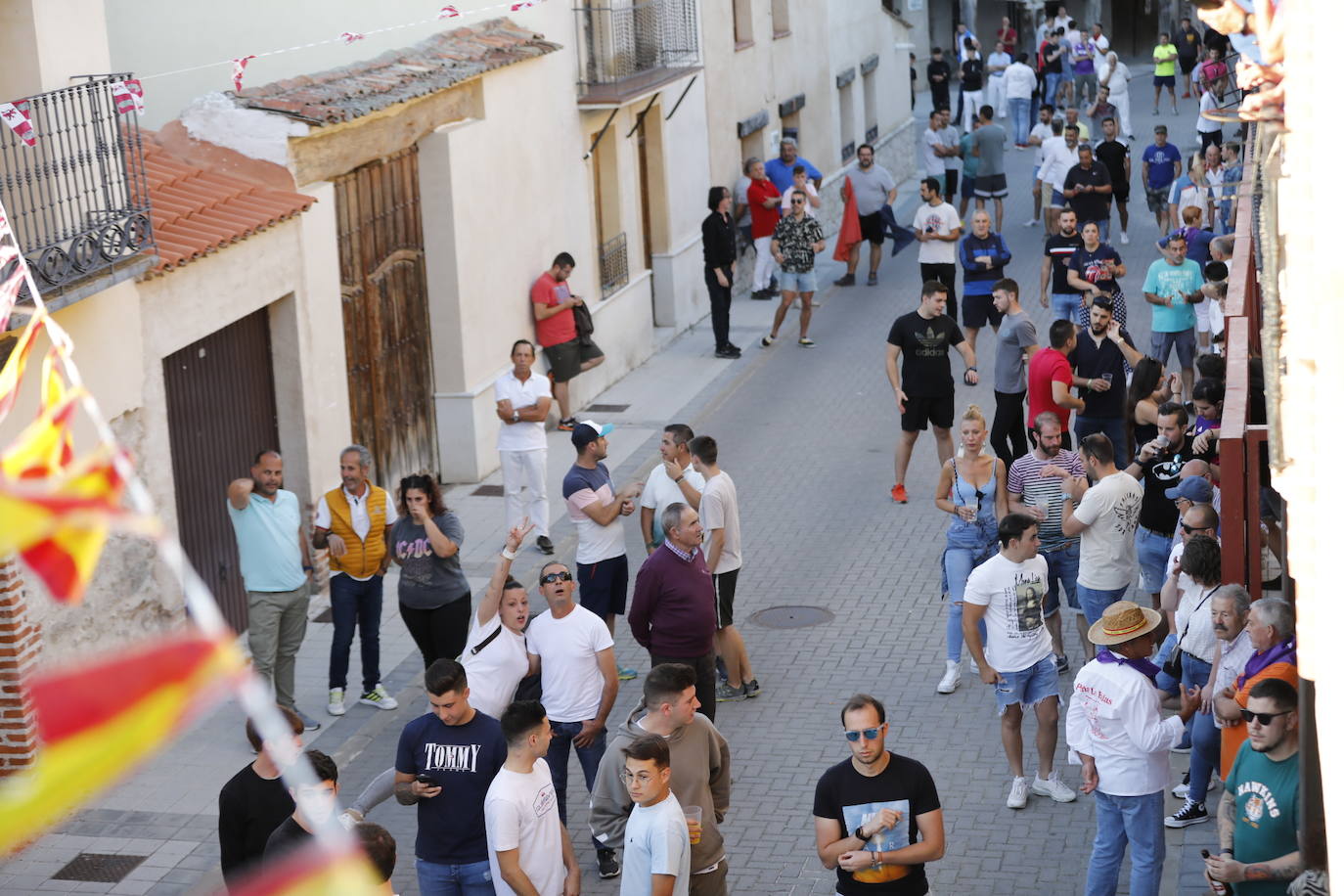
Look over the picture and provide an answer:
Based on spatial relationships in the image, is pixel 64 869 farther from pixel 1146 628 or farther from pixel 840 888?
pixel 1146 628

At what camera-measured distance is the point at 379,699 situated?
37.8ft

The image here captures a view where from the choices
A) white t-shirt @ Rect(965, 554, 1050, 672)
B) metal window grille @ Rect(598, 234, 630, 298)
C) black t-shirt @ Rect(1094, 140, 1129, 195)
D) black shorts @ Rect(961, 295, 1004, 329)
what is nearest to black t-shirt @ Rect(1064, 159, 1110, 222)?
black t-shirt @ Rect(1094, 140, 1129, 195)

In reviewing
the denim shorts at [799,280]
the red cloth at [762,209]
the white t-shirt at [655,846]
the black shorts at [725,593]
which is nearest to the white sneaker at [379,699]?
the black shorts at [725,593]

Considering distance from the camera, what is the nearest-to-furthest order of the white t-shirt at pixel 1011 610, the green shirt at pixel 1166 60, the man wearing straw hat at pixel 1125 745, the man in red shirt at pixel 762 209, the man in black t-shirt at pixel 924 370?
1. the man wearing straw hat at pixel 1125 745
2. the white t-shirt at pixel 1011 610
3. the man in black t-shirt at pixel 924 370
4. the man in red shirt at pixel 762 209
5. the green shirt at pixel 1166 60

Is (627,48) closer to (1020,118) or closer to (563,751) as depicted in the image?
(563,751)

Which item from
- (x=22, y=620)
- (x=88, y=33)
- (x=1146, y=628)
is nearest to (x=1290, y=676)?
(x=1146, y=628)

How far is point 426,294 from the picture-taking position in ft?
54.5

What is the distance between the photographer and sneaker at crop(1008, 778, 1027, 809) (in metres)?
9.52

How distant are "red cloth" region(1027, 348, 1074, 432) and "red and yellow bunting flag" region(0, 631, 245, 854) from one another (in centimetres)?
1225

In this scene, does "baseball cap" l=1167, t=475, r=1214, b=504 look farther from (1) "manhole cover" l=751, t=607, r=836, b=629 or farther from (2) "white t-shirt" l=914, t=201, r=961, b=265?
(2) "white t-shirt" l=914, t=201, r=961, b=265

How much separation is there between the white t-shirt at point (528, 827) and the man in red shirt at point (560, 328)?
36.4 feet

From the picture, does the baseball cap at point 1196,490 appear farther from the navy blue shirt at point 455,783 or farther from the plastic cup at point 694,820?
the navy blue shirt at point 455,783

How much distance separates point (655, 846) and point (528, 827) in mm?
569

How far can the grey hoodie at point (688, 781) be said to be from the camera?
7.48 metres
